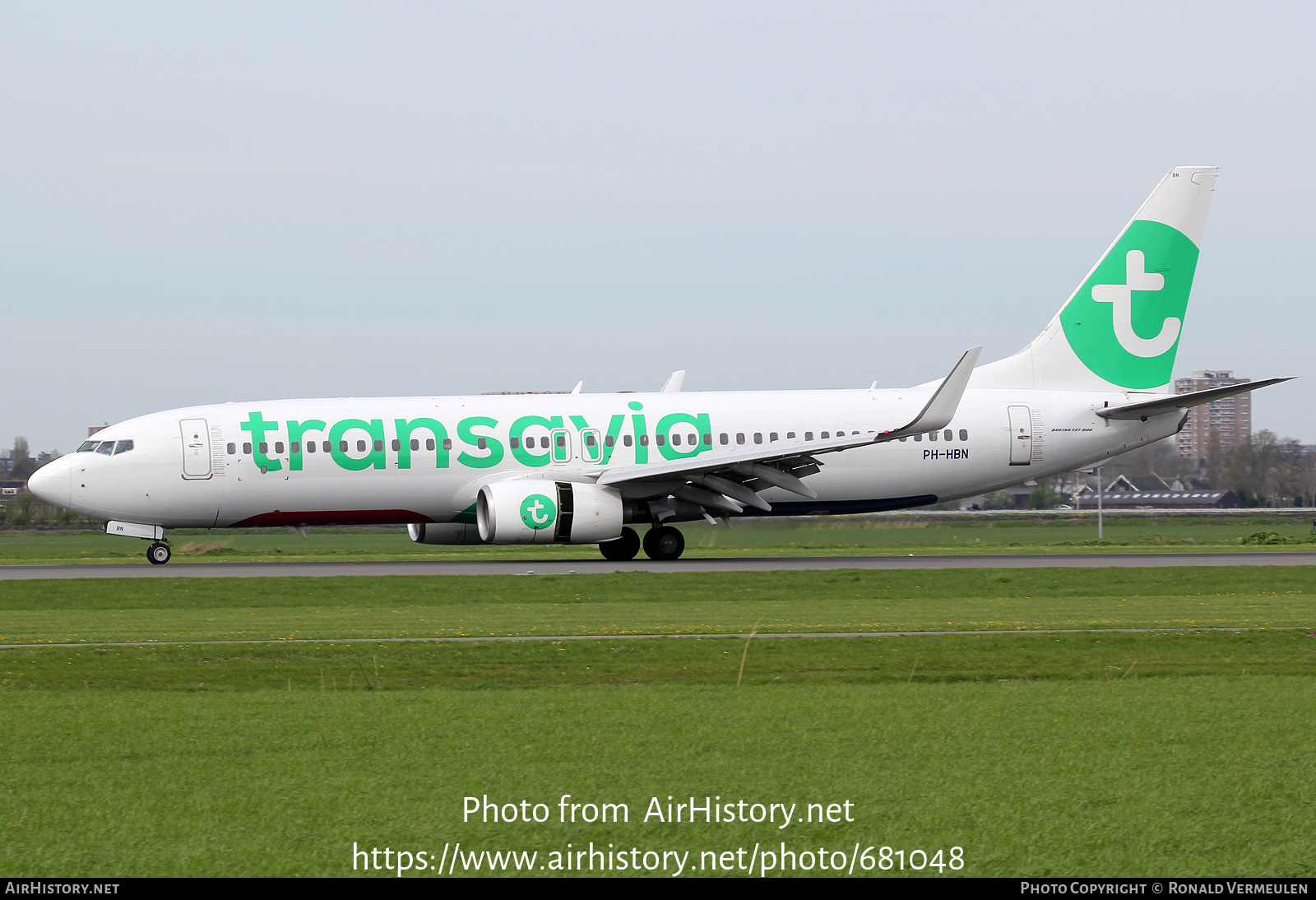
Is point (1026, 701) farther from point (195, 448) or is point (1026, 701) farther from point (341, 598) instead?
point (195, 448)

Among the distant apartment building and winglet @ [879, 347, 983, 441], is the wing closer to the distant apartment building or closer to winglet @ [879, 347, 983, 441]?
winglet @ [879, 347, 983, 441]

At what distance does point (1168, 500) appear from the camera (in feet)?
311

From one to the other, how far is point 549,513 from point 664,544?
330 cm

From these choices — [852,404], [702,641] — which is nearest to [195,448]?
[852,404]

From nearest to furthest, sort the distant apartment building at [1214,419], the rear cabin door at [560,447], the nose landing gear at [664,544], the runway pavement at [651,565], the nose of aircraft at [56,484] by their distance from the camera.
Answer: the runway pavement at [651,565] < the nose of aircraft at [56,484] < the rear cabin door at [560,447] < the nose landing gear at [664,544] < the distant apartment building at [1214,419]

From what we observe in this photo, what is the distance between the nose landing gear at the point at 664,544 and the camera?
3053 centimetres

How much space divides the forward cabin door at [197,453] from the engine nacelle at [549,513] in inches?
235

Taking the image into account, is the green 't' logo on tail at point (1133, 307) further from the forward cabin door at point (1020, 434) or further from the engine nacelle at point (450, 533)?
the engine nacelle at point (450, 533)

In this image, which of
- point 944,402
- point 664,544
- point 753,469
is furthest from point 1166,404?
point 664,544

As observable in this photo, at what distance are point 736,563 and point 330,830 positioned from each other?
2283 centimetres

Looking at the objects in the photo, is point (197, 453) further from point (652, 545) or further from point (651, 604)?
point (651, 604)

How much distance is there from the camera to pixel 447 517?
1206 inches

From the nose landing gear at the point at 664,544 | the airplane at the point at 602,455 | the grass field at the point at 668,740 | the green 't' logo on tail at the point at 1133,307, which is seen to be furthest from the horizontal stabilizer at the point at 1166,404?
the grass field at the point at 668,740

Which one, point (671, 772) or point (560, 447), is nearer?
point (671, 772)
